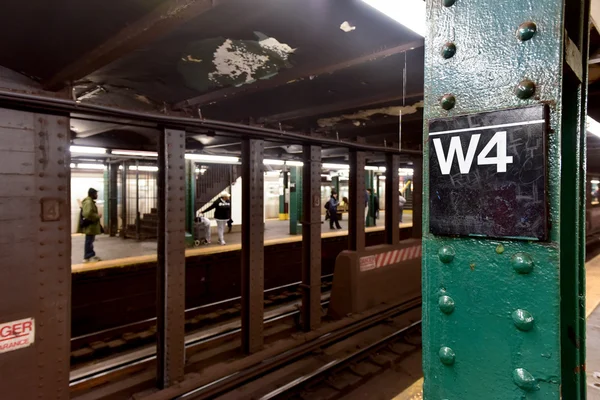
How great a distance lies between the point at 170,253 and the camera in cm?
455

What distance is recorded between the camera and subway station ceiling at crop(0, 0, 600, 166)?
2713 mm

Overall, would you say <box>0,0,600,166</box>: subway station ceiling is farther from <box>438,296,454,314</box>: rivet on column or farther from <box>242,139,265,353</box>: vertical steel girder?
<box>438,296,454,314</box>: rivet on column

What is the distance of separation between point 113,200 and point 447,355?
1561 centimetres

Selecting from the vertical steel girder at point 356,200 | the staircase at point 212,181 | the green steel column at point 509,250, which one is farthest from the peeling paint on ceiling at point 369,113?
the staircase at point 212,181

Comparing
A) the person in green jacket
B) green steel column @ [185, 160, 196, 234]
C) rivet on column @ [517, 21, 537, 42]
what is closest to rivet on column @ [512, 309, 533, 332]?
rivet on column @ [517, 21, 537, 42]

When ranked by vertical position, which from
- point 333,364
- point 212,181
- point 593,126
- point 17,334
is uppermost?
point 593,126

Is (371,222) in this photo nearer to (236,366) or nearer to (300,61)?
(236,366)

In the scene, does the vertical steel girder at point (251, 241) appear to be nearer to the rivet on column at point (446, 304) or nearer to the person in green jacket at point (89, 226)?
the rivet on column at point (446, 304)

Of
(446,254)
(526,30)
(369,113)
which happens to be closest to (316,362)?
(369,113)

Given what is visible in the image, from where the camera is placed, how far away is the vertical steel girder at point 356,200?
7262 millimetres

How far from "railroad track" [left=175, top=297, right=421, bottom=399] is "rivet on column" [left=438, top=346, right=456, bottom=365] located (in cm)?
418

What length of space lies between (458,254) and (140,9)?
2.73 meters

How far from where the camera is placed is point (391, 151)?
7.78m

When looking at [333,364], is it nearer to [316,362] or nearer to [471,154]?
[316,362]
